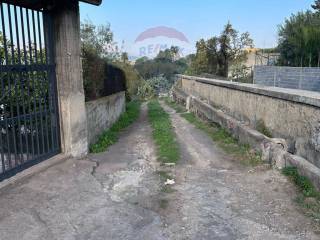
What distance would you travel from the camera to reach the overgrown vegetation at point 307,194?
13.8ft

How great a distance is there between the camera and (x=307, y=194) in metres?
4.59

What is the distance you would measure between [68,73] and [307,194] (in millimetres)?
4449

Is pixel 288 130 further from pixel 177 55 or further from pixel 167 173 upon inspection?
pixel 177 55

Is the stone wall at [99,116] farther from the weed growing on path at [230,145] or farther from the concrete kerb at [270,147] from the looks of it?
the concrete kerb at [270,147]

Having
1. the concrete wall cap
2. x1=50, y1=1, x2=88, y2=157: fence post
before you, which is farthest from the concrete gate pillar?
the concrete wall cap

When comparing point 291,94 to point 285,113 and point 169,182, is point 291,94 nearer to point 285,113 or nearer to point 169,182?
point 285,113

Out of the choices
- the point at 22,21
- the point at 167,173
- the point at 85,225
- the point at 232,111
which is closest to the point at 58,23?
the point at 22,21

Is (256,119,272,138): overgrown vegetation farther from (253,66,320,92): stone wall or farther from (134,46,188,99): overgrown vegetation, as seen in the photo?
(134,46,188,99): overgrown vegetation

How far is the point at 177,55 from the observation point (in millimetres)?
64250

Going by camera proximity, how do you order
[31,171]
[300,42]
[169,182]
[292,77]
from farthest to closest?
[300,42] → [292,77] → [31,171] → [169,182]

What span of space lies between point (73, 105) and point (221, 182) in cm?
308

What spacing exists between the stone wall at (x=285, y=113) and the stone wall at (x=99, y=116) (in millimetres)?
3582

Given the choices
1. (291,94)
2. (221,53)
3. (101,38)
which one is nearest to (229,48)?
(221,53)

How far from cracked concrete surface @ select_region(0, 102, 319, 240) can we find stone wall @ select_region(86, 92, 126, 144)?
1415 millimetres
